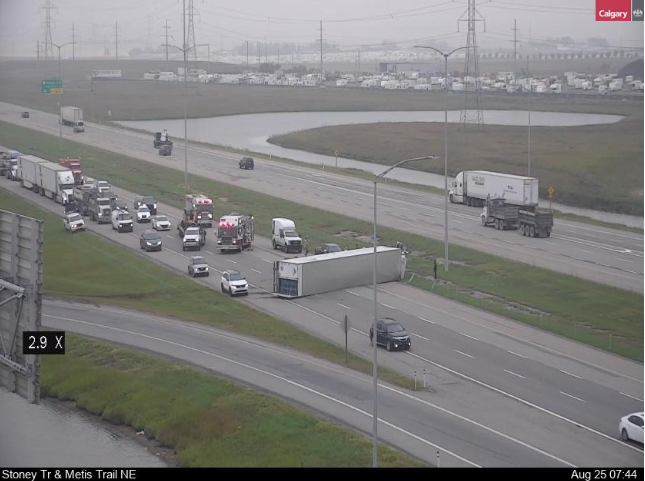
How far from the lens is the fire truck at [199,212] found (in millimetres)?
38062

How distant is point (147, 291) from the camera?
28.7m

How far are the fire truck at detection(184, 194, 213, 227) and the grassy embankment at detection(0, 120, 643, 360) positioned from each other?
2019 mm

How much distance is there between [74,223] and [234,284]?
12.5m

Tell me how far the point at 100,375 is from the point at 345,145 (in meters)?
51.4

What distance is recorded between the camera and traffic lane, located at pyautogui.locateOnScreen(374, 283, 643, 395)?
20547 millimetres

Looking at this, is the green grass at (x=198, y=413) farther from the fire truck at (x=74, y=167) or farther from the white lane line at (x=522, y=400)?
the fire truck at (x=74, y=167)

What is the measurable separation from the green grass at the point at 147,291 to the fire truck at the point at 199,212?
11.9ft

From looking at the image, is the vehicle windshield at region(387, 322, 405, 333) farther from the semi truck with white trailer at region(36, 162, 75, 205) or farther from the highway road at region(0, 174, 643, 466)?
the semi truck with white trailer at region(36, 162, 75, 205)

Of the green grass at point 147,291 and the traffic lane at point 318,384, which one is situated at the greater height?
the green grass at point 147,291

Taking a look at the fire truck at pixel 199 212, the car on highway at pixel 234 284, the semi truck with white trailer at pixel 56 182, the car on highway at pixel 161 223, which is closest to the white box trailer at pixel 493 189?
the fire truck at pixel 199 212

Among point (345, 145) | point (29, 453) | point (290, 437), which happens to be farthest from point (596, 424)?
point (345, 145)

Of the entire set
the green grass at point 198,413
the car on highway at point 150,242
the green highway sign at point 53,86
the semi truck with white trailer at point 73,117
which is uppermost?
the green highway sign at point 53,86

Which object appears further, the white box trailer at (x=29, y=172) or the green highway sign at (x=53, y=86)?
the green highway sign at (x=53, y=86)

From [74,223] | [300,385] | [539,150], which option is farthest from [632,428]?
[539,150]
